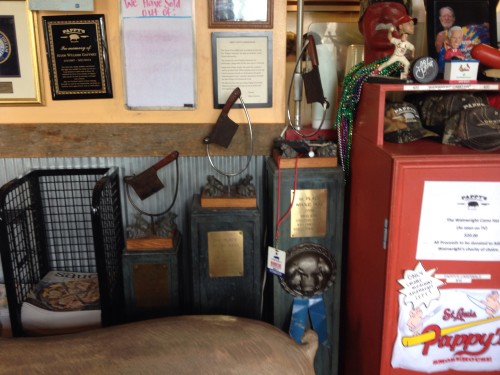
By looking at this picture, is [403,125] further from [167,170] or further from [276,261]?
[167,170]

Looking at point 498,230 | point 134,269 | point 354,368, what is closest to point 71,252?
point 134,269

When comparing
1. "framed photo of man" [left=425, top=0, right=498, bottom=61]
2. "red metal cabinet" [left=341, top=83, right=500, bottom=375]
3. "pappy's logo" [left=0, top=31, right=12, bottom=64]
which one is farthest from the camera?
"pappy's logo" [left=0, top=31, right=12, bottom=64]

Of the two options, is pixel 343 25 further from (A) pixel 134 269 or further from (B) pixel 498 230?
(A) pixel 134 269

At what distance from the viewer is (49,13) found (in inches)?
79.8

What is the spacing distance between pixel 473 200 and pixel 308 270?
0.71 meters

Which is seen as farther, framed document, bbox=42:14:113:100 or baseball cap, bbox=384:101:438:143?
framed document, bbox=42:14:113:100

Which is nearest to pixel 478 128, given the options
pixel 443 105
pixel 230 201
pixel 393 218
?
pixel 443 105

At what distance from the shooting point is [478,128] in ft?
5.34

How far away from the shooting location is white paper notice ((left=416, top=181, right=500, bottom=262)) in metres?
1.55

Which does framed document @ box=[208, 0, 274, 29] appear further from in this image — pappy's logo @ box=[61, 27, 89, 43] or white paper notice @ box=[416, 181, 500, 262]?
white paper notice @ box=[416, 181, 500, 262]

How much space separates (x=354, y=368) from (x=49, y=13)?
197 cm

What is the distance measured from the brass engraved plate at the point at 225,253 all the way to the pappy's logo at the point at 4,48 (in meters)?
1.16

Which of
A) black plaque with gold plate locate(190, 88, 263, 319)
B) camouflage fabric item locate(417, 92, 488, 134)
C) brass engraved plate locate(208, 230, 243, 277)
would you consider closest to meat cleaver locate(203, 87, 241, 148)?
black plaque with gold plate locate(190, 88, 263, 319)

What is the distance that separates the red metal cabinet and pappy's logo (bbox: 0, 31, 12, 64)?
4.91 ft
